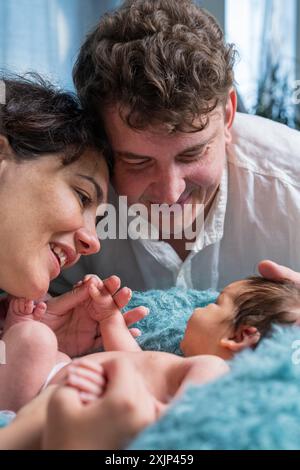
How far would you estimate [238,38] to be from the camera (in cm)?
287

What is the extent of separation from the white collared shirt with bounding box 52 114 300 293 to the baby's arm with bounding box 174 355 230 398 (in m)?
0.78

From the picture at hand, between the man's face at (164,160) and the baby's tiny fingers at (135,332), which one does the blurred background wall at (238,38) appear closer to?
the man's face at (164,160)

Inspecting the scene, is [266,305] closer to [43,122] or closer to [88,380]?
[88,380]

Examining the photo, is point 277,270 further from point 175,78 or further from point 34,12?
point 34,12

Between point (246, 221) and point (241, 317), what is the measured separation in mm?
610

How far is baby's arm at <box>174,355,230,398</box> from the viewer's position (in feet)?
2.59

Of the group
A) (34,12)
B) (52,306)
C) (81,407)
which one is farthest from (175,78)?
(34,12)

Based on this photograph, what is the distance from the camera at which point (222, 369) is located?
81 centimetres

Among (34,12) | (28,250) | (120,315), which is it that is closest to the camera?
(28,250)

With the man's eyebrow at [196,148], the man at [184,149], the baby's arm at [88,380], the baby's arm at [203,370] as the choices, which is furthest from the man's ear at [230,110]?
the baby's arm at [88,380]

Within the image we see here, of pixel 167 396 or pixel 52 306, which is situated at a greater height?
pixel 167 396

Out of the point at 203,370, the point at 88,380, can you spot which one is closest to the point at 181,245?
the point at 203,370

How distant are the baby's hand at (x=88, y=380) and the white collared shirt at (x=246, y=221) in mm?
908
